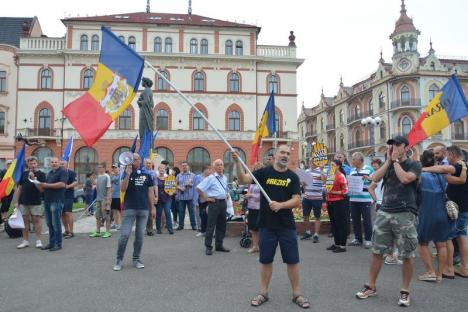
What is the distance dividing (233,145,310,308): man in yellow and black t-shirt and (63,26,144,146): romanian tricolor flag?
9.25 ft

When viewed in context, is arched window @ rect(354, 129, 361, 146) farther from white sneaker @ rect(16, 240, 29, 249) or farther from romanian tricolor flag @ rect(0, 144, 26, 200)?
white sneaker @ rect(16, 240, 29, 249)

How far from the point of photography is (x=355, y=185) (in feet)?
27.5

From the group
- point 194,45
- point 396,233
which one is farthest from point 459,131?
point 396,233

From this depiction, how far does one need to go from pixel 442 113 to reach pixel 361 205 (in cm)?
262

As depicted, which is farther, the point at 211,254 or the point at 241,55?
the point at 241,55

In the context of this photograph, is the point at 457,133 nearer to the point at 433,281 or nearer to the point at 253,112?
the point at 253,112

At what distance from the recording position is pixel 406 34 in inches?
1966

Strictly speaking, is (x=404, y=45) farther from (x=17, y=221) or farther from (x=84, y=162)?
(x=17, y=221)

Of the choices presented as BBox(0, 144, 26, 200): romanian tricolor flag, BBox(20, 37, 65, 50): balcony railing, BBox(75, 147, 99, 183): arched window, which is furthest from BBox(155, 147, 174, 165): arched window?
BBox(0, 144, 26, 200): romanian tricolor flag

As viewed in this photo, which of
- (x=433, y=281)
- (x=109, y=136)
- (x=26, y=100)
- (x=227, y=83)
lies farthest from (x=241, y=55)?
(x=433, y=281)

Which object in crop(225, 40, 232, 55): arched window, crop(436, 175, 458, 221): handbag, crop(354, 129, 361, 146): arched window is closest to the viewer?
crop(436, 175, 458, 221): handbag

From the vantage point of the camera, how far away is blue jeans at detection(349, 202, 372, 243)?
27.5 feet

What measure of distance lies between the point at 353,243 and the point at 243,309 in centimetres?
499

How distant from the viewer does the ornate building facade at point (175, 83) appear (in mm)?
34812
